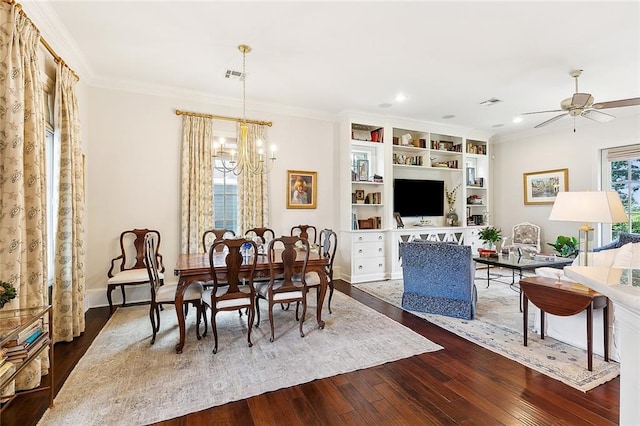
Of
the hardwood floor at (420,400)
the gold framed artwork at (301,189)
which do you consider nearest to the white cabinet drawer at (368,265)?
the gold framed artwork at (301,189)

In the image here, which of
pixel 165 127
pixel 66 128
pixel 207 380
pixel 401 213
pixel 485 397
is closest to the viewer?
pixel 485 397

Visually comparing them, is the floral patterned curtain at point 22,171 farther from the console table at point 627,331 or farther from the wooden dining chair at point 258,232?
the console table at point 627,331

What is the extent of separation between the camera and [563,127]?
620cm

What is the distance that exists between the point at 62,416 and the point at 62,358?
100 cm

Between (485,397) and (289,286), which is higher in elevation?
(289,286)

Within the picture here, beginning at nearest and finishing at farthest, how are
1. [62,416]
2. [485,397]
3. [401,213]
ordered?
[62,416] → [485,397] → [401,213]

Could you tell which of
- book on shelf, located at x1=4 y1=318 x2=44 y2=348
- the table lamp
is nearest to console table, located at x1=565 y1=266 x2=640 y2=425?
the table lamp

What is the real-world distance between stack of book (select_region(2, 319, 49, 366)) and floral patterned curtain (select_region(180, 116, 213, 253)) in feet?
8.17

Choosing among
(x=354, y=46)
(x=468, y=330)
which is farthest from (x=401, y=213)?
(x=354, y=46)

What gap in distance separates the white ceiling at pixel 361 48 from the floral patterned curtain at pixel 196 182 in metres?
0.56

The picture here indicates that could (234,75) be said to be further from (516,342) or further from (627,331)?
(516,342)

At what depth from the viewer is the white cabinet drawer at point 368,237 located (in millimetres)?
5477

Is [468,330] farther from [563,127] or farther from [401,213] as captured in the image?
[563,127]

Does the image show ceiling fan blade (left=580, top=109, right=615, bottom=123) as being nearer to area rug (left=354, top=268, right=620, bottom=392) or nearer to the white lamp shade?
the white lamp shade
